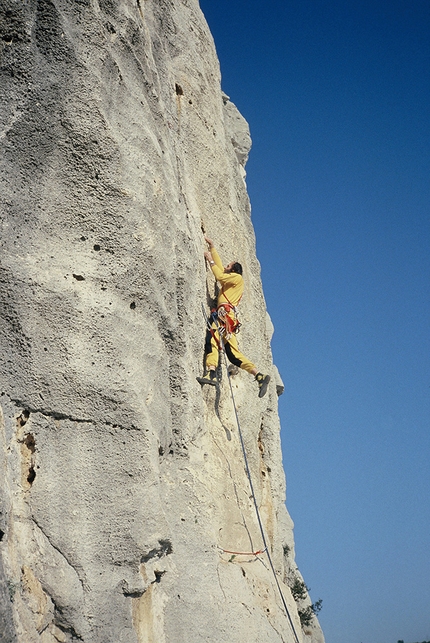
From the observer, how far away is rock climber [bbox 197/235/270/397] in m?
10.1

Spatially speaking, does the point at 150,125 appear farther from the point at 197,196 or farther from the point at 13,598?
the point at 13,598

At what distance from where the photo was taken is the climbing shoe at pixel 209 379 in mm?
9395

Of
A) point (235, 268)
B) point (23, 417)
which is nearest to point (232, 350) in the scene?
point (235, 268)

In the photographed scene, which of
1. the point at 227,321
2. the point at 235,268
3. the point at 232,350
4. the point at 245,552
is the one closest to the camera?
the point at 245,552

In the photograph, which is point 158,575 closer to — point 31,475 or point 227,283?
point 31,475

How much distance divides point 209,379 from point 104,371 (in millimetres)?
2099

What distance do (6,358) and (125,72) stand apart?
341 cm

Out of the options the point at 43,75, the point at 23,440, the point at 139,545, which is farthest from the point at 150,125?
the point at 139,545

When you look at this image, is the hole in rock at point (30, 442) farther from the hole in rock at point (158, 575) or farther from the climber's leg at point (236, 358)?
the climber's leg at point (236, 358)

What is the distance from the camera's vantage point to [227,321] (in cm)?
1024

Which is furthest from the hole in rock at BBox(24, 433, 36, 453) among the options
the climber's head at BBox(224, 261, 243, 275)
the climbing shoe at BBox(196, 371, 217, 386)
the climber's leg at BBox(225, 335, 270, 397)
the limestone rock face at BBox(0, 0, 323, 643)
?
the climber's head at BBox(224, 261, 243, 275)

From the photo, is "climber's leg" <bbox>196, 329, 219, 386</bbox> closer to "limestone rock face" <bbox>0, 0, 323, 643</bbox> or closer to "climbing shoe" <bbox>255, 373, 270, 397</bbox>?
"limestone rock face" <bbox>0, 0, 323, 643</bbox>

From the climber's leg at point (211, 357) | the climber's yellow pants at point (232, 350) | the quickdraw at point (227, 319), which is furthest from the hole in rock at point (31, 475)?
the quickdraw at point (227, 319)

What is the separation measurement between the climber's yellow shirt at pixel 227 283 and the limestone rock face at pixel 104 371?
89cm
